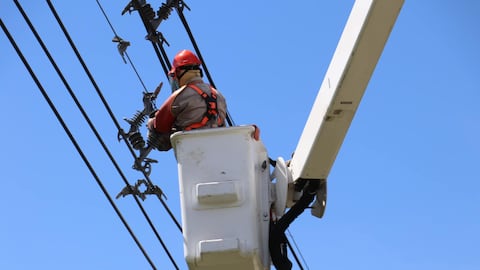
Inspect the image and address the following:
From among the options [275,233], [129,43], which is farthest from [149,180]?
[275,233]

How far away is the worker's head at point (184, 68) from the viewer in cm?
773

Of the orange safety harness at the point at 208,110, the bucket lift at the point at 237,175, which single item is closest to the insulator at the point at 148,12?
the orange safety harness at the point at 208,110

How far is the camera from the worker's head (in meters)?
7.73

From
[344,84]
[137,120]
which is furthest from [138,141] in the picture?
[344,84]

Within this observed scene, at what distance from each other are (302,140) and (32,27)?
8.31 feet

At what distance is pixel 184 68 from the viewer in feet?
25.4

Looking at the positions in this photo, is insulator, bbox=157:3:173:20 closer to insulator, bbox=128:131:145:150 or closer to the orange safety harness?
insulator, bbox=128:131:145:150

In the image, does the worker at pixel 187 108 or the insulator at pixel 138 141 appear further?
the insulator at pixel 138 141

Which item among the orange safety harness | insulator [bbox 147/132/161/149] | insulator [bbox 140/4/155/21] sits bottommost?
insulator [bbox 147/132/161/149]

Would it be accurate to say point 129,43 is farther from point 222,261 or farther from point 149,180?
point 222,261

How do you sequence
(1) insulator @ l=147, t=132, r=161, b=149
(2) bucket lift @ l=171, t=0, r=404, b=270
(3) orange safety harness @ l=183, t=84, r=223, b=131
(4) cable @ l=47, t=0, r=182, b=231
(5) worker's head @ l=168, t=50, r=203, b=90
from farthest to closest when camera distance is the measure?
(4) cable @ l=47, t=0, r=182, b=231, (5) worker's head @ l=168, t=50, r=203, b=90, (1) insulator @ l=147, t=132, r=161, b=149, (3) orange safety harness @ l=183, t=84, r=223, b=131, (2) bucket lift @ l=171, t=0, r=404, b=270

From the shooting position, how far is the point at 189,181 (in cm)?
675

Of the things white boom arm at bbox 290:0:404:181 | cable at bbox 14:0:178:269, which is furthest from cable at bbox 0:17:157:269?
white boom arm at bbox 290:0:404:181

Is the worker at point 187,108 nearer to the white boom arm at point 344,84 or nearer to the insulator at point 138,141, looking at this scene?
the white boom arm at point 344,84
